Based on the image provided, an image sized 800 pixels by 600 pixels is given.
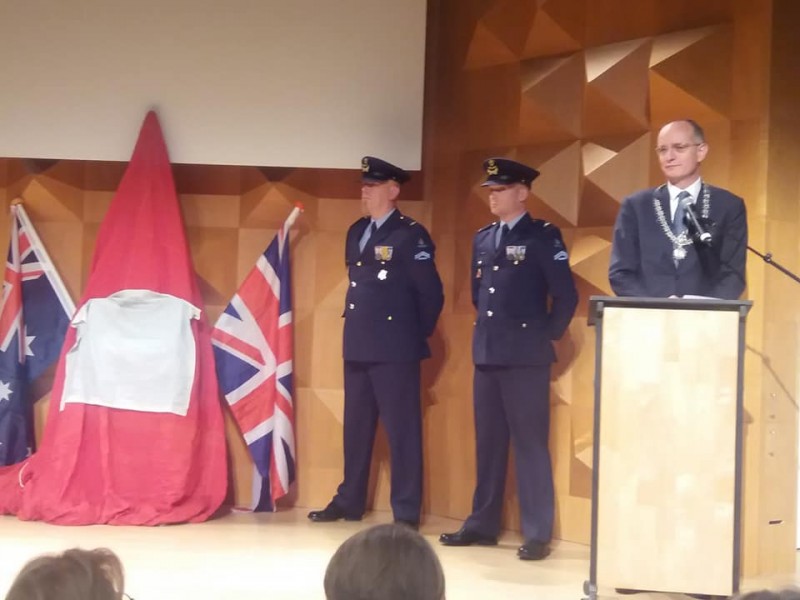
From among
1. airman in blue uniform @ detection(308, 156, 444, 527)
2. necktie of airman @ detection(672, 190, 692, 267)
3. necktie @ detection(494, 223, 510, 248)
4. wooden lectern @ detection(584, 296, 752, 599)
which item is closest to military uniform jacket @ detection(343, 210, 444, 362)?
airman in blue uniform @ detection(308, 156, 444, 527)

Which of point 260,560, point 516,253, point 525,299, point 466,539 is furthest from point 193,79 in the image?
point 466,539

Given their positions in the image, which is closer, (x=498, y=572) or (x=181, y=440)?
(x=498, y=572)

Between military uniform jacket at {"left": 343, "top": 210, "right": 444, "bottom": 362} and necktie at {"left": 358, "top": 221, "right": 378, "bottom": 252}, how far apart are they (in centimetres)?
4

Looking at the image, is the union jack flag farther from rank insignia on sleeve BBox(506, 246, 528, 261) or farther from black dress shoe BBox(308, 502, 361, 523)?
rank insignia on sleeve BBox(506, 246, 528, 261)

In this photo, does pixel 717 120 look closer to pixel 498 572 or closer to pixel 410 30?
pixel 410 30

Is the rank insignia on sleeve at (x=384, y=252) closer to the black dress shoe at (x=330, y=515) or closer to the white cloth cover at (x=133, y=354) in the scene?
the white cloth cover at (x=133, y=354)

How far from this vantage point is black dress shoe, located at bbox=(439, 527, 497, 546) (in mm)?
4539

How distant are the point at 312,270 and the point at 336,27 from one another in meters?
1.17

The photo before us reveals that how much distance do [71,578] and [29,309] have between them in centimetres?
416

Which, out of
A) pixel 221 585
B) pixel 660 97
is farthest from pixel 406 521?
pixel 660 97

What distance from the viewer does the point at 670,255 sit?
371 cm

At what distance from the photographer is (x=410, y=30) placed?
16.8ft

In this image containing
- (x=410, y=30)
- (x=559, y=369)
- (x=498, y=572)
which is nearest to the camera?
(x=498, y=572)

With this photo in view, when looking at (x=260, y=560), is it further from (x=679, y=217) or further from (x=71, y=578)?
(x=71, y=578)
